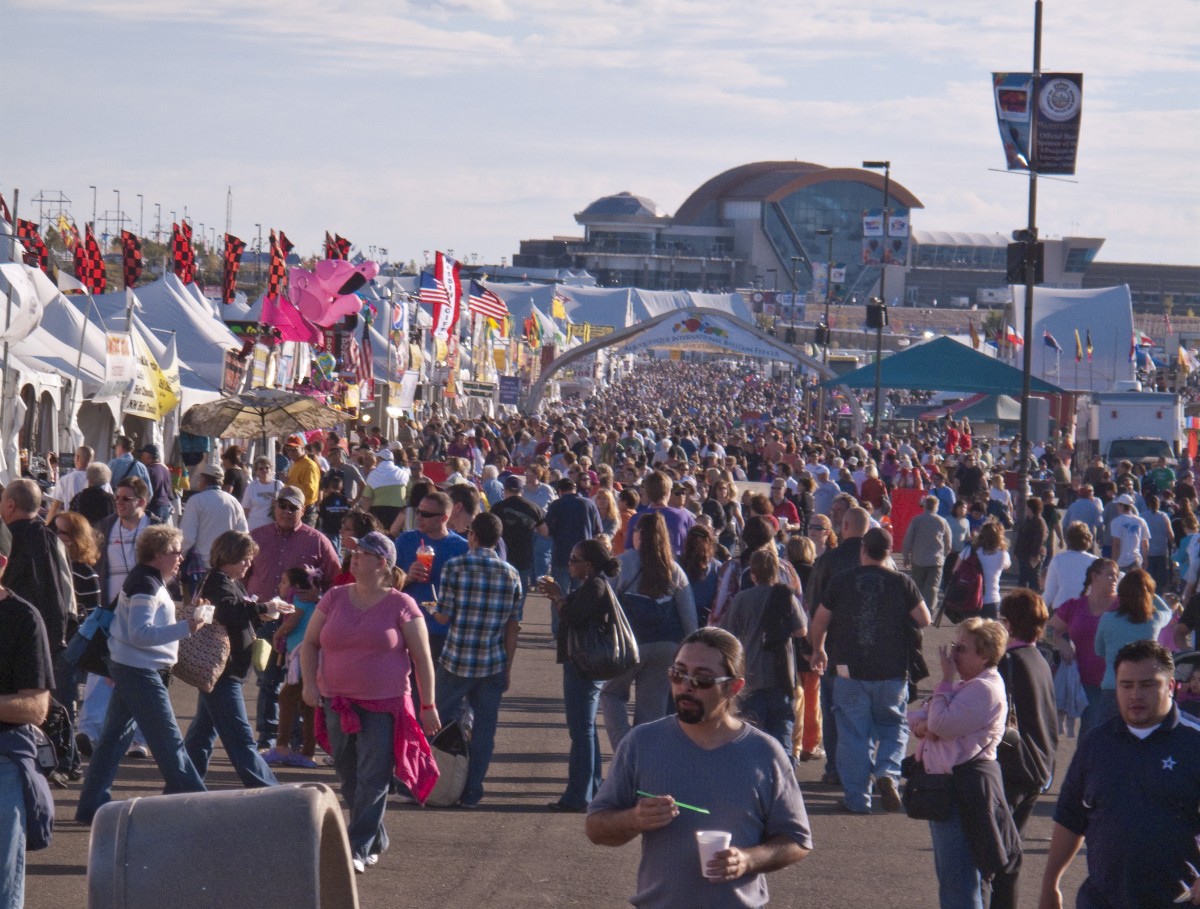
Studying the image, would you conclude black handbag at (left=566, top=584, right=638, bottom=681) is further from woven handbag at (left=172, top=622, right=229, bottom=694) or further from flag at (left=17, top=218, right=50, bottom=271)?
flag at (left=17, top=218, right=50, bottom=271)

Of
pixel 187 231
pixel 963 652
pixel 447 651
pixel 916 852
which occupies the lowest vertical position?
pixel 916 852

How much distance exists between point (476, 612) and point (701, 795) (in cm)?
452

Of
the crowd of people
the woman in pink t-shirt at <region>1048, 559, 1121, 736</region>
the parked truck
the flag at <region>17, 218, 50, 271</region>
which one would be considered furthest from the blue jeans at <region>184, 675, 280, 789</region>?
the parked truck

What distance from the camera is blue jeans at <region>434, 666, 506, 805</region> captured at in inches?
335

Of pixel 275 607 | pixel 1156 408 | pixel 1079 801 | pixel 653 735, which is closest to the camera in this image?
pixel 653 735

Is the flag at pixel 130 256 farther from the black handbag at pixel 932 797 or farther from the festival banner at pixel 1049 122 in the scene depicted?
the black handbag at pixel 932 797

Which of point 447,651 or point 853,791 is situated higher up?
point 447,651

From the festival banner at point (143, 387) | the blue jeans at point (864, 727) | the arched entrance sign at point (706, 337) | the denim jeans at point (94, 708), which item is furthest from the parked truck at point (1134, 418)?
the denim jeans at point (94, 708)

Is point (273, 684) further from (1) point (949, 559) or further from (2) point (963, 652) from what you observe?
(1) point (949, 559)

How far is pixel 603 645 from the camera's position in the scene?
8.48 metres

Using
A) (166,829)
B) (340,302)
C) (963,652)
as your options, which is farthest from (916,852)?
(340,302)

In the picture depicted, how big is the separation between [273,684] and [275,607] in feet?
8.06

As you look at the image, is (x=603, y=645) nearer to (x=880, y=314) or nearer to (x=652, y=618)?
(x=652, y=618)

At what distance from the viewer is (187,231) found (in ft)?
101
